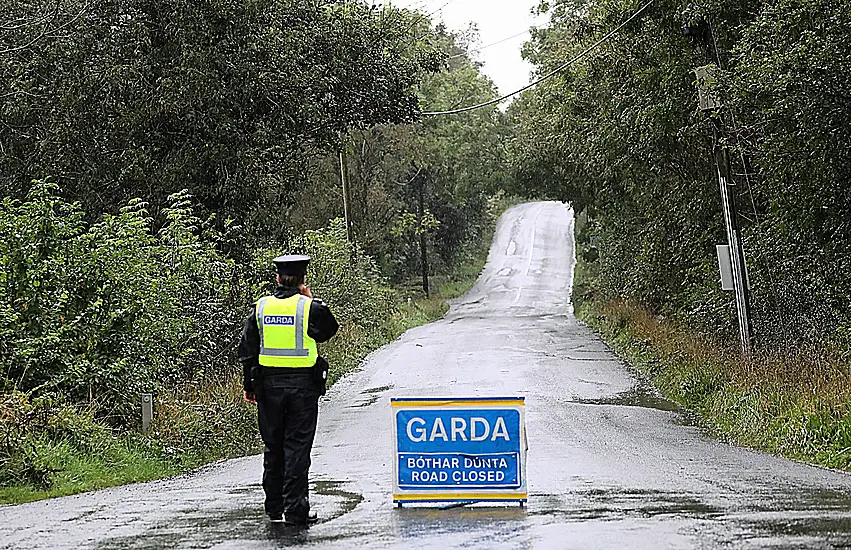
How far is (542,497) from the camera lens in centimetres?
984

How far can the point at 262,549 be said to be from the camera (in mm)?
7395

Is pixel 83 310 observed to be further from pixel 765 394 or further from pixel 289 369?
pixel 765 394

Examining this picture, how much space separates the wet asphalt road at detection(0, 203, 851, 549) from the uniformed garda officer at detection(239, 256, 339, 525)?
1.50 feet

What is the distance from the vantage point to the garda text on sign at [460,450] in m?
8.86

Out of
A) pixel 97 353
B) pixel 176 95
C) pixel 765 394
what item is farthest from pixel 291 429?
pixel 176 95

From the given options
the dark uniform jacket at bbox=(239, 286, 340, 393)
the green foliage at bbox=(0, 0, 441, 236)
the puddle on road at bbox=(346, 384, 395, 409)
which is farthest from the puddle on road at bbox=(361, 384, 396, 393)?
the dark uniform jacket at bbox=(239, 286, 340, 393)

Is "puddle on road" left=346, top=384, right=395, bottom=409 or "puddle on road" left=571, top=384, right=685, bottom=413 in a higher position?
"puddle on road" left=346, top=384, right=395, bottom=409

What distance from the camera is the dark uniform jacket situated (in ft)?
26.7

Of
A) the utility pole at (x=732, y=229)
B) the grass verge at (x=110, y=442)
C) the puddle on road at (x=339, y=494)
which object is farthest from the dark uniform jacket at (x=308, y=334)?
the utility pole at (x=732, y=229)

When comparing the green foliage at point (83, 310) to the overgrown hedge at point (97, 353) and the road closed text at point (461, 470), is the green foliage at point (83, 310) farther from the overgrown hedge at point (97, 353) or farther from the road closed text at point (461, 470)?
the road closed text at point (461, 470)

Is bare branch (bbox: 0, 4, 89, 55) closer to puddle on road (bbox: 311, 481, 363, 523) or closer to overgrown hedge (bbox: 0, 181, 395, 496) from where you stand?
overgrown hedge (bbox: 0, 181, 395, 496)

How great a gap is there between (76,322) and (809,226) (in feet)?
37.9

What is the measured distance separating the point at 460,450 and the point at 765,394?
885cm

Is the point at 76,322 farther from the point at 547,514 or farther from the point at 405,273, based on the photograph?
the point at 405,273
